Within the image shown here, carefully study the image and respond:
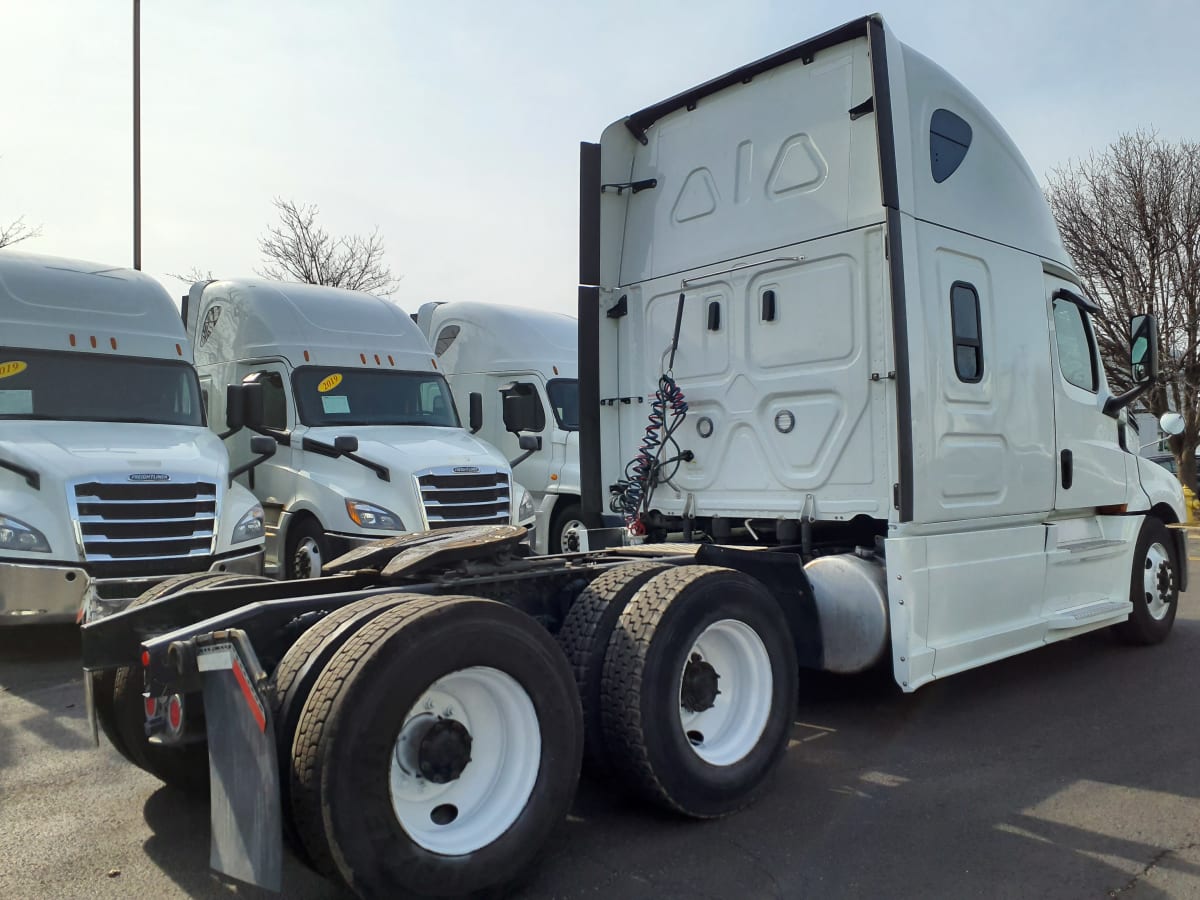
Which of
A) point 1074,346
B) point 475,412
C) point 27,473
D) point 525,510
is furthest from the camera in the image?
point 475,412

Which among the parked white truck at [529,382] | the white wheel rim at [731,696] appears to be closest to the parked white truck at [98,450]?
the parked white truck at [529,382]

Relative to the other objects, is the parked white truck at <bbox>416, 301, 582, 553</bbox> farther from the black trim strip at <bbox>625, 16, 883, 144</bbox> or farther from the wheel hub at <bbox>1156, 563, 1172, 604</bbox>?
the wheel hub at <bbox>1156, 563, 1172, 604</bbox>

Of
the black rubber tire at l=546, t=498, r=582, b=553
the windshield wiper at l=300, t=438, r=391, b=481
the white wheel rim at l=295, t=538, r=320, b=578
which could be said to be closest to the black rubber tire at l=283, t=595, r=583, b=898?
the windshield wiper at l=300, t=438, r=391, b=481

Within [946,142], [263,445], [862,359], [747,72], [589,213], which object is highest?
[747,72]

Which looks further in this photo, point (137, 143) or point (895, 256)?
point (137, 143)

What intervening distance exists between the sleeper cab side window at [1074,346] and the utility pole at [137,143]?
15.9 meters

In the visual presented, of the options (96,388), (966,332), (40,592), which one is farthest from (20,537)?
(966,332)

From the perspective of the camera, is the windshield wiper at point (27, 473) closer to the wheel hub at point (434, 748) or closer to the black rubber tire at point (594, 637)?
the black rubber tire at point (594, 637)

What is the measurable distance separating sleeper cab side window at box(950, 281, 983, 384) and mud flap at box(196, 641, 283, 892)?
4.15m

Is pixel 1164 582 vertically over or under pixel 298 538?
under

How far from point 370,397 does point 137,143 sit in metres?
10.8

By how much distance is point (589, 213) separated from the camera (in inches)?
260

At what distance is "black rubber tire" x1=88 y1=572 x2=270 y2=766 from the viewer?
13.5 ft

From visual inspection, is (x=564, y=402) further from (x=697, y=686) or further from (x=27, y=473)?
(x=697, y=686)
